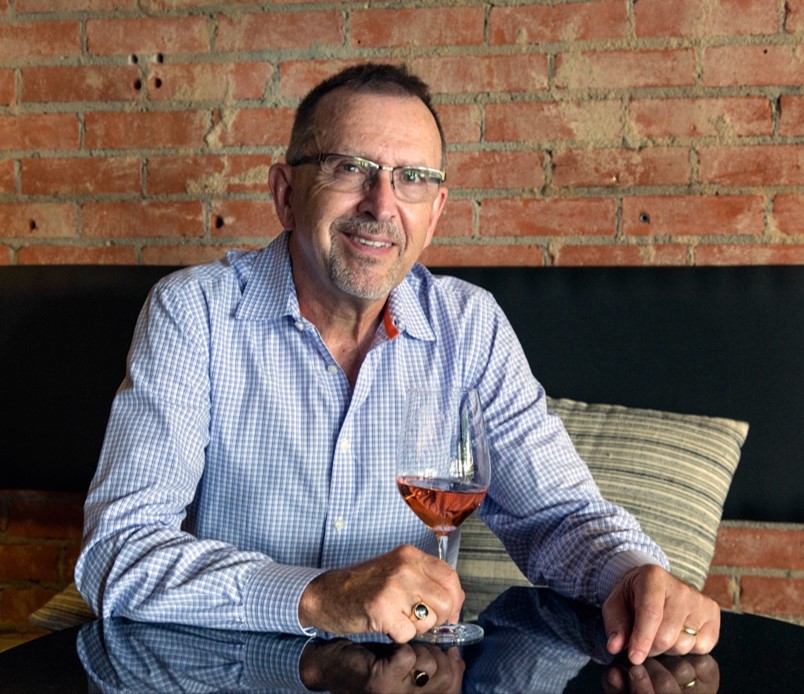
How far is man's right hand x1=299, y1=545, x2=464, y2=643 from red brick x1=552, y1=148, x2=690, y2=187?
4.25ft

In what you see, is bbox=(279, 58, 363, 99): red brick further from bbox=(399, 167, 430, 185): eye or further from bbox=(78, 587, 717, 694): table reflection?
bbox=(78, 587, 717, 694): table reflection

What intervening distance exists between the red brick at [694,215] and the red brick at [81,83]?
3.82ft

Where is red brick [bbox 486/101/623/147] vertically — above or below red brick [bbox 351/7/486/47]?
below

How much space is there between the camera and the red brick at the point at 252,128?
2.35m

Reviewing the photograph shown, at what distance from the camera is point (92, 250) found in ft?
8.05

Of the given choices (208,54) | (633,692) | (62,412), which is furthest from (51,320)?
(633,692)

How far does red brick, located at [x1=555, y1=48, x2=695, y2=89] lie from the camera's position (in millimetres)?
2197

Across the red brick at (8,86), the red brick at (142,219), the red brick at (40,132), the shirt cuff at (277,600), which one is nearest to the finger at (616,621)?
the shirt cuff at (277,600)

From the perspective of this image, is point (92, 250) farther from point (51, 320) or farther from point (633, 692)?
point (633, 692)

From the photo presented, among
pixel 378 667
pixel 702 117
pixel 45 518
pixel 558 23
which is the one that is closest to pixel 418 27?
pixel 558 23

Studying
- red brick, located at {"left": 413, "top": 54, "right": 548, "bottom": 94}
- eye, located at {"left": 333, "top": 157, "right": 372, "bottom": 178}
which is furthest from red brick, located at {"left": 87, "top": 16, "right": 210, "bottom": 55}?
eye, located at {"left": 333, "top": 157, "right": 372, "bottom": 178}

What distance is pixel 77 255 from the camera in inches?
97.0

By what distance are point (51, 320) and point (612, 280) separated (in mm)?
1181

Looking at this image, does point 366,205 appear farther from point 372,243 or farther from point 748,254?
point 748,254
